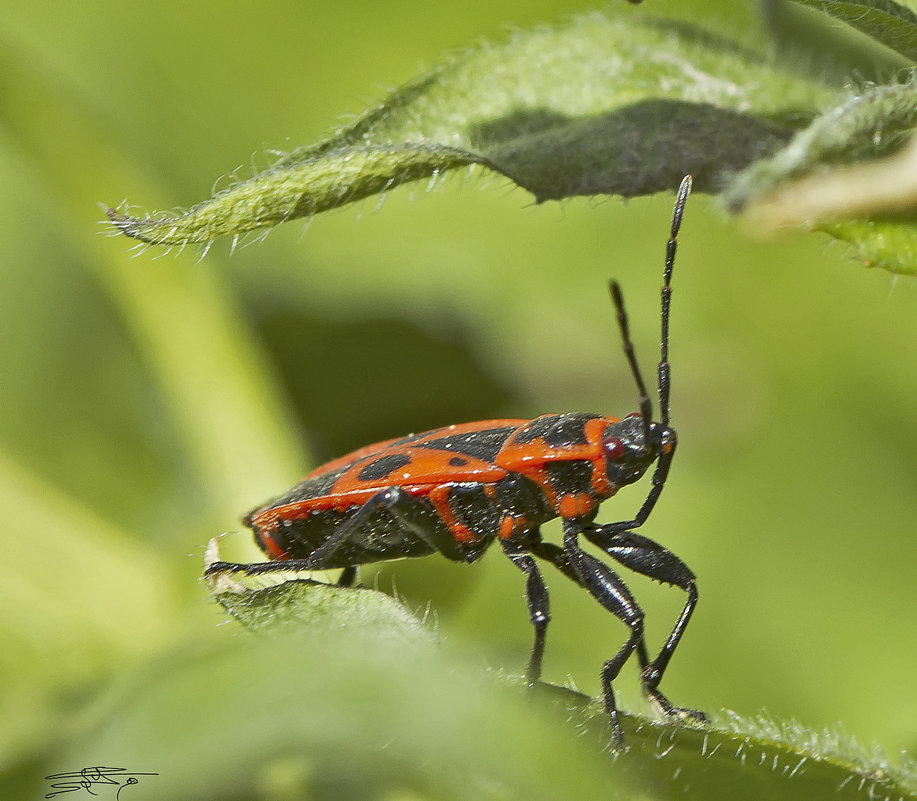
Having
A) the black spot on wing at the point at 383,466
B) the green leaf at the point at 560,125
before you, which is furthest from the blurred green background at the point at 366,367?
the green leaf at the point at 560,125

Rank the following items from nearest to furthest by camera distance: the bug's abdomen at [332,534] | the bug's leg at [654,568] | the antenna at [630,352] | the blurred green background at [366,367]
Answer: the antenna at [630,352] → the bug's leg at [654,568] → the bug's abdomen at [332,534] → the blurred green background at [366,367]

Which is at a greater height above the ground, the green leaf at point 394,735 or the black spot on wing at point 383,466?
the black spot on wing at point 383,466

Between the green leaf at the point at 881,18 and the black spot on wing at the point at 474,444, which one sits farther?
the black spot on wing at the point at 474,444

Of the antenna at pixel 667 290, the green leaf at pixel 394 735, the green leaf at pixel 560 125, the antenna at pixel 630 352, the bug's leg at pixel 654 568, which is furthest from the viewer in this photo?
the bug's leg at pixel 654 568

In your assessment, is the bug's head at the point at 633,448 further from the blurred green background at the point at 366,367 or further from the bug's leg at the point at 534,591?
the blurred green background at the point at 366,367

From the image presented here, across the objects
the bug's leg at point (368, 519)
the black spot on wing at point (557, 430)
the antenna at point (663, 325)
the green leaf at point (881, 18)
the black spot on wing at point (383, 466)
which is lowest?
the bug's leg at point (368, 519)

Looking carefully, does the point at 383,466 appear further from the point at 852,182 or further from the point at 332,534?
the point at 852,182

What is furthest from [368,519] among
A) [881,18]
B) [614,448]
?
[881,18]
